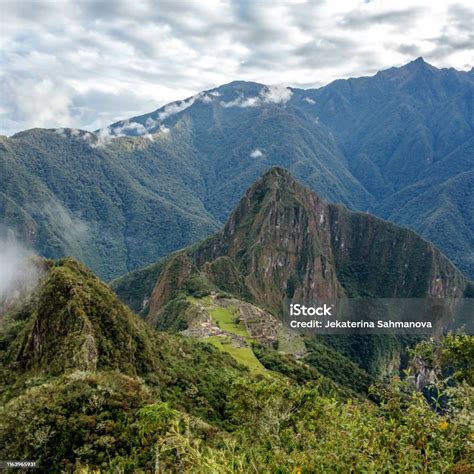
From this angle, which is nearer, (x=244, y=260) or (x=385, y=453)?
(x=385, y=453)

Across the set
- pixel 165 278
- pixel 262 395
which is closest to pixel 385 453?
pixel 262 395

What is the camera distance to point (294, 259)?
153500mm

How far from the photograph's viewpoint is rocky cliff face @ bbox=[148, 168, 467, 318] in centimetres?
10900

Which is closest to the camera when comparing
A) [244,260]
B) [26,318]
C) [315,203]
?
[26,318]

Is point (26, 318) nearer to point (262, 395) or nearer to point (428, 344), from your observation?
point (262, 395)

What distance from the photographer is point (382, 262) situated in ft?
641

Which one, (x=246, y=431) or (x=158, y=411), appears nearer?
(x=246, y=431)

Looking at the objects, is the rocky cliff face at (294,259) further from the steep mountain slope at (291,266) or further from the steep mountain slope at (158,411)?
the steep mountain slope at (158,411)

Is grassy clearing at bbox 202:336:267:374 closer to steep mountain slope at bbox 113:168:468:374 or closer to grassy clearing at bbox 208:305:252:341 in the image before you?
grassy clearing at bbox 208:305:252:341

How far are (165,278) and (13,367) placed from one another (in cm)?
7160

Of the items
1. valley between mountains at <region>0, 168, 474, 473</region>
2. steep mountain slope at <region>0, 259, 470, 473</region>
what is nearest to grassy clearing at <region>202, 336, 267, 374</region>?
valley between mountains at <region>0, 168, 474, 473</region>

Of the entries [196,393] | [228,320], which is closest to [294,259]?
[228,320]

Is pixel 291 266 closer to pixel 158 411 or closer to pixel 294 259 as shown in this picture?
pixel 294 259

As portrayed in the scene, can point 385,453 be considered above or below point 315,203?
below
